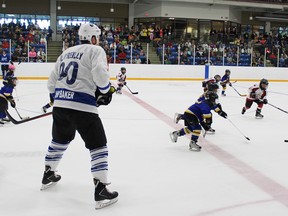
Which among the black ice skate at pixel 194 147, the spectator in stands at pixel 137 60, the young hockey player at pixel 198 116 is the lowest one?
the black ice skate at pixel 194 147

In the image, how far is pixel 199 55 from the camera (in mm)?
14719

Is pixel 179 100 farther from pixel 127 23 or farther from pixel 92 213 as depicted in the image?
pixel 127 23

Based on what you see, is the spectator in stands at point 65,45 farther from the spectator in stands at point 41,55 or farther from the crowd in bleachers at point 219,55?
the crowd in bleachers at point 219,55

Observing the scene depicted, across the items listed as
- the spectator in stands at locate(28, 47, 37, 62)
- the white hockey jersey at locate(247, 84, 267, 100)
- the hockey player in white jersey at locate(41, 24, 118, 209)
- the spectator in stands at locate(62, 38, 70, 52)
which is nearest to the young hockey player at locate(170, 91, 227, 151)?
the hockey player in white jersey at locate(41, 24, 118, 209)

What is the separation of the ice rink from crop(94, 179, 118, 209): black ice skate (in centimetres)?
4

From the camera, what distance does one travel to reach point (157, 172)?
127 inches

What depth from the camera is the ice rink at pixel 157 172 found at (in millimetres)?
2461

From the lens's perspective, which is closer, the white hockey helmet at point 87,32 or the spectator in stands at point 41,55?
the white hockey helmet at point 87,32

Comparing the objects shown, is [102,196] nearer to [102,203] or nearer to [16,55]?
[102,203]

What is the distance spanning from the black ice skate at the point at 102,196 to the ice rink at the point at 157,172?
0.04 m

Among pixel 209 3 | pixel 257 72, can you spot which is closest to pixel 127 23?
pixel 209 3

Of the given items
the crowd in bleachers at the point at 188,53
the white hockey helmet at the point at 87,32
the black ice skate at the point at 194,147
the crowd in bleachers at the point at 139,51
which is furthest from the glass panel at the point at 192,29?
the white hockey helmet at the point at 87,32

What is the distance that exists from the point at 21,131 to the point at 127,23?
54.4 feet

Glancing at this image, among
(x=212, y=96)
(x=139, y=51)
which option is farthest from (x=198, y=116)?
(x=139, y=51)
